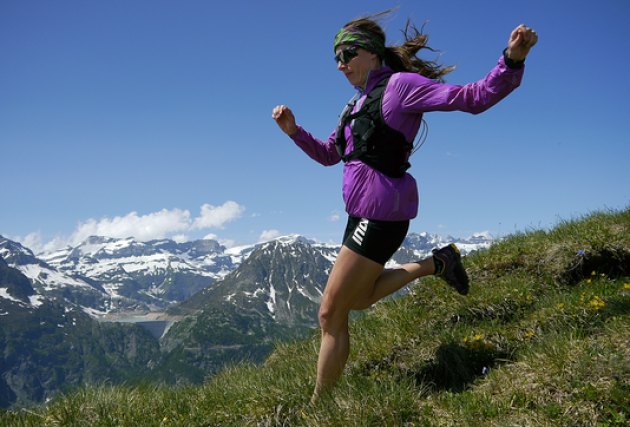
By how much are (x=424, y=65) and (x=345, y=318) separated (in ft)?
9.47

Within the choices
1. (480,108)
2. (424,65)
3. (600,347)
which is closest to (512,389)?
(600,347)

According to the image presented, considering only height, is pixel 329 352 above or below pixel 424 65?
below

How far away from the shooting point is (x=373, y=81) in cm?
387

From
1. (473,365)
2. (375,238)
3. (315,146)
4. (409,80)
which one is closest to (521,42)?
(409,80)

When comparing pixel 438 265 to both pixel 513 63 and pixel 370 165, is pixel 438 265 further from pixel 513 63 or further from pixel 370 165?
pixel 513 63

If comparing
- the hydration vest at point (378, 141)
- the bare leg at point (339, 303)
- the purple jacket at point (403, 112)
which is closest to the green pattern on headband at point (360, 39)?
the purple jacket at point (403, 112)

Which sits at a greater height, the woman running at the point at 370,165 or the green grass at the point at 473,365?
the woman running at the point at 370,165

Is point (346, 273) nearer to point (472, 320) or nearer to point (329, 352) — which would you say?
point (329, 352)

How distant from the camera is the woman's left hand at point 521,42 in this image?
2.75m

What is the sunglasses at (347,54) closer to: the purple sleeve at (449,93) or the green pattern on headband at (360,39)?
the green pattern on headband at (360,39)

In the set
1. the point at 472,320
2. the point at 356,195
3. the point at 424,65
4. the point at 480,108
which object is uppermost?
the point at 424,65

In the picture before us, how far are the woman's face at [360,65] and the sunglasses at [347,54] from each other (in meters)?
0.02

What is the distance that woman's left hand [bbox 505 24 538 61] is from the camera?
275cm

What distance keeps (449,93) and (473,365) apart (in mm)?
3067
